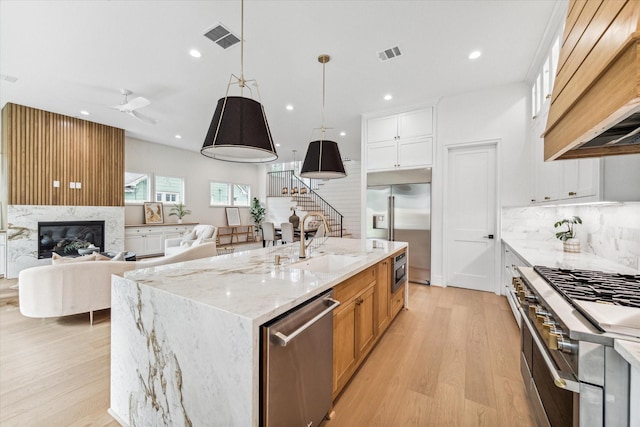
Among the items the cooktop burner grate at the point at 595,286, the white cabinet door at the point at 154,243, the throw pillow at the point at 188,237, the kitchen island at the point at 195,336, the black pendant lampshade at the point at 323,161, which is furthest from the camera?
the white cabinet door at the point at 154,243

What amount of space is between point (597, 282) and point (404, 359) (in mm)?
1452

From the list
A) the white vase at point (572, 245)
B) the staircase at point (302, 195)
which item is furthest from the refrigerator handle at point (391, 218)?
the staircase at point (302, 195)

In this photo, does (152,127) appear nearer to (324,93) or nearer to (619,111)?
(324,93)

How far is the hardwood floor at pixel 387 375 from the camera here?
167 centimetres

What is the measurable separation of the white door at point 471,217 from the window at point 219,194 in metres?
7.65

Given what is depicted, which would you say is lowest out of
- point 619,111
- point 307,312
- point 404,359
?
point 404,359

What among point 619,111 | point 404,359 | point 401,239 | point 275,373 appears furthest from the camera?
point 401,239

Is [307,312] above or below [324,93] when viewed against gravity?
below

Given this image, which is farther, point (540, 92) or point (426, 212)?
point (426, 212)

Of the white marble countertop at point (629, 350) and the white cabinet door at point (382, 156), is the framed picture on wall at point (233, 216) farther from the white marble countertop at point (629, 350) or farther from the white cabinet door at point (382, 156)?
the white marble countertop at point (629, 350)

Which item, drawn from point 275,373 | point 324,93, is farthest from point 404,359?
point 324,93

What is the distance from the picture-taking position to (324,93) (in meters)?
4.32

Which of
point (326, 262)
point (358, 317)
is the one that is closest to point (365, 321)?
point (358, 317)

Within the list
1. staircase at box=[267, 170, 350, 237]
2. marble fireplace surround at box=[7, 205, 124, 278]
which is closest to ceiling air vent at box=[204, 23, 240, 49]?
marble fireplace surround at box=[7, 205, 124, 278]
